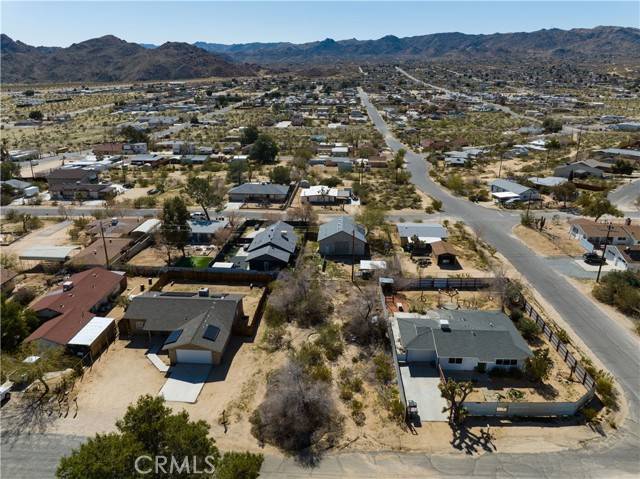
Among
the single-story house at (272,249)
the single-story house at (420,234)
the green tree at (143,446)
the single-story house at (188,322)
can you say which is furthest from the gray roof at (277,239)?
the green tree at (143,446)

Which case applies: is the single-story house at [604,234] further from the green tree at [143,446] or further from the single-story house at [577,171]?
the green tree at [143,446]

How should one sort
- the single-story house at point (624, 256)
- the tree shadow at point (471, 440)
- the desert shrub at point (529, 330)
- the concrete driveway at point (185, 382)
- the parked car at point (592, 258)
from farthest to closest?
1. the parked car at point (592, 258)
2. the single-story house at point (624, 256)
3. the desert shrub at point (529, 330)
4. the concrete driveway at point (185, 382)
5. the tree shadow at point (471, 440)

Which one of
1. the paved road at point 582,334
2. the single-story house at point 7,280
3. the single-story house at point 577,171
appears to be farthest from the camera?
the single-story house at point 577,171

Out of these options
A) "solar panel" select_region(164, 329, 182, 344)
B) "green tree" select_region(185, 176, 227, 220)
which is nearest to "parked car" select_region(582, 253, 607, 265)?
"solar panel" select_region(164, 329, 182, 344)

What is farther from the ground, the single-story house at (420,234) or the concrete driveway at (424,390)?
the single-story house at (420,234)

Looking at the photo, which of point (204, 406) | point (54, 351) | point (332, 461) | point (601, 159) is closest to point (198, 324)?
point (204, 406)

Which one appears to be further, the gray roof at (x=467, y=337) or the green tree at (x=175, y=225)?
the green tree at (x=175, y=225)
